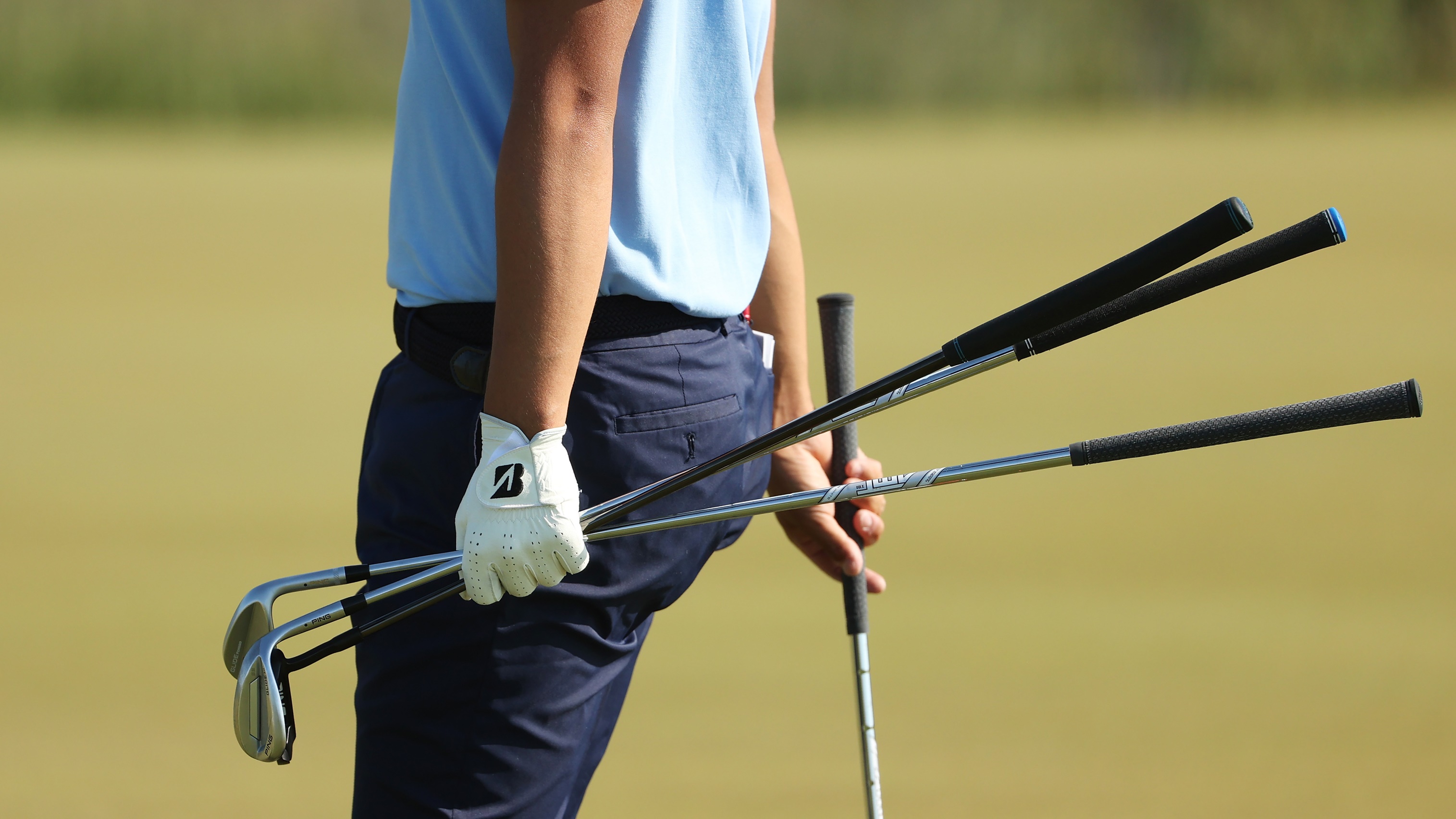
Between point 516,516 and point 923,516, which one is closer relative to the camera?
point 516,516

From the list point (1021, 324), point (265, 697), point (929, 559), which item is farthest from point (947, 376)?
point (929, 559)

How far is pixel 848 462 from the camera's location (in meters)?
2.15

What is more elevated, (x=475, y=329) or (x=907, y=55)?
(x=907, y=55)

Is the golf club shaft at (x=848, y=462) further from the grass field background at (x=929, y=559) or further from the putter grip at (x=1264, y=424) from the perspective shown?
the grass field background at (x=929, y=559)

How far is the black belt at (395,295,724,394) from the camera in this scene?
5.03 feet

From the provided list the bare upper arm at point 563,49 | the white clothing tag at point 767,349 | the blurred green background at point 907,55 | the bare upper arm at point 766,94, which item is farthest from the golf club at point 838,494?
the blurred green background at point 907,55

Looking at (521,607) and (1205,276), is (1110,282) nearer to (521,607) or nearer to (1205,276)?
(1205,276)

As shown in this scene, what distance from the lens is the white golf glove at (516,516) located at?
56.4 inches

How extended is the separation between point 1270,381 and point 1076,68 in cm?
1755

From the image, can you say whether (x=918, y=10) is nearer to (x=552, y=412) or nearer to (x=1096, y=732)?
(x=1096, y=732)

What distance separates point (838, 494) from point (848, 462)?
53 centimetres

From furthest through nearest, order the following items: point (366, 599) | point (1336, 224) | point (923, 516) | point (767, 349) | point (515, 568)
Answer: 1. point (923, 516)
2. point (767, 349)
3. point (366, 599)
4. point (515, 568)
5. point (1336, 224)

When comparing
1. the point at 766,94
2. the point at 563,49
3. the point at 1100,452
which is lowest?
the point at 1100,452

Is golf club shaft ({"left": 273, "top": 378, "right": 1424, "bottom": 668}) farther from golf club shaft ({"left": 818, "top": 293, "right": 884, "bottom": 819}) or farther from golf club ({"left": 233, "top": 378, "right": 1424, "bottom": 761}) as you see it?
golf club shaft ({"left": 818, "top": 293, "right": 884, "bottom": 819})
